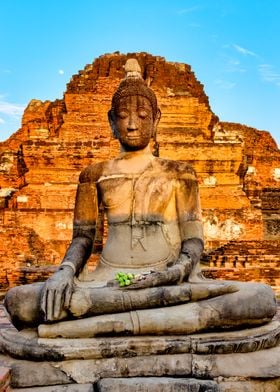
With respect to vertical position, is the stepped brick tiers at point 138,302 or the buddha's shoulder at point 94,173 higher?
the buddha's shoulder at point 94,173

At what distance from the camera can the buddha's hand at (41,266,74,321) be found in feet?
12.0

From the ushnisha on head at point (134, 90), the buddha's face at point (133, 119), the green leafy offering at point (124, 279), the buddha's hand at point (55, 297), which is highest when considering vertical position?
the ushnisha on head at point (134, 90)

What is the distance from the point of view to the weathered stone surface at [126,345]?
348 cm

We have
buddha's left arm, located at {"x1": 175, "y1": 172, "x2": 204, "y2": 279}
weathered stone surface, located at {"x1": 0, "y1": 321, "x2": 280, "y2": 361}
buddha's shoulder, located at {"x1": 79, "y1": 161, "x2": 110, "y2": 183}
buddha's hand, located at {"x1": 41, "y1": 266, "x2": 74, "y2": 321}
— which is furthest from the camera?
buddha's shoulder, located at {"x1": 79, "y1": 161, "x2": 110, "y2": 183}

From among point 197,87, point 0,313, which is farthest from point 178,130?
point 0,313

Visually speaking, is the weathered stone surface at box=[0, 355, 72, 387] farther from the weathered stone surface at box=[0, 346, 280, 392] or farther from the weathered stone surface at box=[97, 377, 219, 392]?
the weathered stone surface at box=[97, 377, 219, 392]

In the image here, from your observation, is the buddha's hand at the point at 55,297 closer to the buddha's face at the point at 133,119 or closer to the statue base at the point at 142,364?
the statue base at the point at 142,364

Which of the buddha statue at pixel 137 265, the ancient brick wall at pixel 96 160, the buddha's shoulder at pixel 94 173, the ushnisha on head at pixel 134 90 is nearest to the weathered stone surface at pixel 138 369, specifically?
the buddha statue at pixel 137 265

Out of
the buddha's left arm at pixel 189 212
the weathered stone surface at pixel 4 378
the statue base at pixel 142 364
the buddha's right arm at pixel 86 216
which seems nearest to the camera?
the weathered stone surface at pixel 4 378

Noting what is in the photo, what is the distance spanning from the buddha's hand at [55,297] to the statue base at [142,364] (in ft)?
0.59

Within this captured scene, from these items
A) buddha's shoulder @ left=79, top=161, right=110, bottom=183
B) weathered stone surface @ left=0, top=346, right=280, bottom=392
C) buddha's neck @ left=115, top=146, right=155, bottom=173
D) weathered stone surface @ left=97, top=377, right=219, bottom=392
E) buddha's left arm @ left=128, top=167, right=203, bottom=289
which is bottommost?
weathered stone surface @ left=97, top=377, right=219, bottom=392

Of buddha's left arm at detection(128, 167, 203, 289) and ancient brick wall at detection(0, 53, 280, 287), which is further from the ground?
ancient brick wall at detection(0, 53, 280, 287)

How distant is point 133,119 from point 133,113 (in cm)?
6

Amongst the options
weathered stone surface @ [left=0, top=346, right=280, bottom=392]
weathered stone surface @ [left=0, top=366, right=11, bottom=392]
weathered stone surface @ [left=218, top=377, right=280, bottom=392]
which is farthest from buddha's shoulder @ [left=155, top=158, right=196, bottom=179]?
weathered stone surface @ [left=0, top=366, right=11, bottom=392]
